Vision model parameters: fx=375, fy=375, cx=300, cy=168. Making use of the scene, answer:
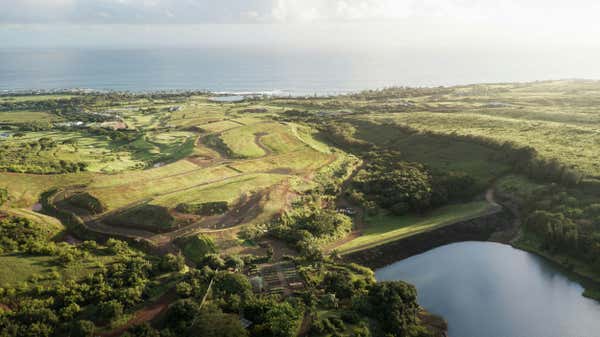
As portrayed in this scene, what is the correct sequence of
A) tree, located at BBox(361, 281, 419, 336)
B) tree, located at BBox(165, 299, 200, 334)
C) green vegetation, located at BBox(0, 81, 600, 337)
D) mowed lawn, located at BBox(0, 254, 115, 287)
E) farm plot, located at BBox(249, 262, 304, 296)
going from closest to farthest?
1. tree, located at BBox(165, 299, 200, 334)
2. tree, located at BBox(361, 281, 419, 336)
3. green vegetation, located at BBox(0, 81, 600, 337)
4. mowed lawn, located at BBox(0, 254, 115, 287)
5. farm plot, located at BBox(249, 262, 304, 296)

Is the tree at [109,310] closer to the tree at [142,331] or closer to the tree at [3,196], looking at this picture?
the tree at [142,331]

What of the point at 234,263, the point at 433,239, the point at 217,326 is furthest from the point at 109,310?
the point at 433,239

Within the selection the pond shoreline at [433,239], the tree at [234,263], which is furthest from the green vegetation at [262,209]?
the pond shoreline at [433,239]

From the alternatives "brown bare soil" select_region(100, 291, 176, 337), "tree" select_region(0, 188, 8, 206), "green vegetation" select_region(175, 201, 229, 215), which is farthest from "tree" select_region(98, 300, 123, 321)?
"tree" select_region(0, 188, 8, 206)

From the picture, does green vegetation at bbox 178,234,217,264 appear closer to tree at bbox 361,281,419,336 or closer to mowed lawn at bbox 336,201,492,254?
mowed lawn at bbox 336,201,492,254

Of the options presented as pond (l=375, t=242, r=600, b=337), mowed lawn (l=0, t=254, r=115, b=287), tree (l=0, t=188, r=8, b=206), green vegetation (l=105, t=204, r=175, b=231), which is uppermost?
tree (l=0, t=188, r=8, b=206)

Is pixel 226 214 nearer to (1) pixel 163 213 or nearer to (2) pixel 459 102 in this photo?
(1) pixel 163 213
